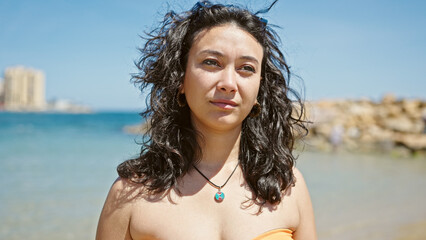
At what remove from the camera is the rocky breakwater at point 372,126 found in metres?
19.3

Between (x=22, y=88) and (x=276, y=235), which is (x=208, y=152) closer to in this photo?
(x=276, y=235)

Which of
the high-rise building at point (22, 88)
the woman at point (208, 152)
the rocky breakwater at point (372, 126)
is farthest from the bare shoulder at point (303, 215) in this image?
the high-rise building at point (22, 88)

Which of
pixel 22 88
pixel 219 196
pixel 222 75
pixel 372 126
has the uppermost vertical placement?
pixel 22 88

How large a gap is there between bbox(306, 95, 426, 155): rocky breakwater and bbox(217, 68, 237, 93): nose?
1702 centimetres

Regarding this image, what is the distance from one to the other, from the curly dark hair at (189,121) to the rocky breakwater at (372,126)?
16598mm

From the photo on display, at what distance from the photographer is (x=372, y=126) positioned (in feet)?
73.6

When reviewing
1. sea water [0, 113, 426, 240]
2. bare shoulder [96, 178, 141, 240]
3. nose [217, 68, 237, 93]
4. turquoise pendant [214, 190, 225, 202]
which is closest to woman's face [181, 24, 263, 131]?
nose [217, 68, 237, 93]

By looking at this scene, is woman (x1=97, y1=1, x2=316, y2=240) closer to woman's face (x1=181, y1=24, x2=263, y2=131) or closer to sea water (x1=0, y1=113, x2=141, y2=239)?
woman's face (x1=181, y1=24, x2=263, y2=131)

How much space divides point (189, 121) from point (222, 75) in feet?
1.11

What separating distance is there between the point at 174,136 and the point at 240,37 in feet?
1.79

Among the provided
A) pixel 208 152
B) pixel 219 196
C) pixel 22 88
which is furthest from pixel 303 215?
pixel 22 88

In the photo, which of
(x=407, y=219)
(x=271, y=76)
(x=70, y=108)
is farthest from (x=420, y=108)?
(x=70, y=108)

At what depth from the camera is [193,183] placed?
1.91 meters

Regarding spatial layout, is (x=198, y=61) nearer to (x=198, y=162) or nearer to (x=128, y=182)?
(x=198, y=162)
